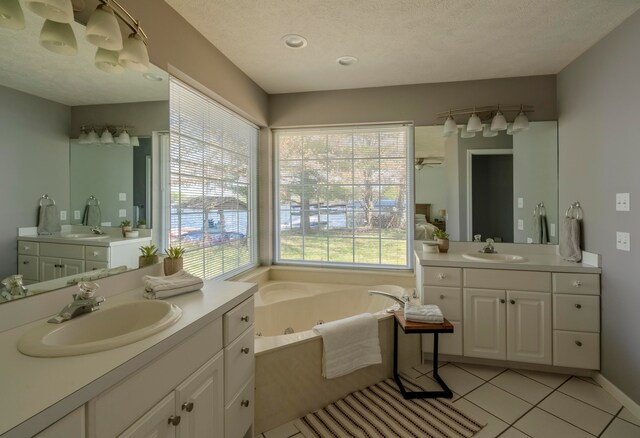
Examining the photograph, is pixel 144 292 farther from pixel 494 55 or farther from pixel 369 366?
pixel 494 55

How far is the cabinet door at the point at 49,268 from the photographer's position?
47.5 inches

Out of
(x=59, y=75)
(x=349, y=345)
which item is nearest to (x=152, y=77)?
(x=59, y=75)

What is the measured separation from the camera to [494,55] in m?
2.34

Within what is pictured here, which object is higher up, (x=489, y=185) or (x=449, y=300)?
(x=489, y=185)

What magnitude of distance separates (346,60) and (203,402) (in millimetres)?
2448

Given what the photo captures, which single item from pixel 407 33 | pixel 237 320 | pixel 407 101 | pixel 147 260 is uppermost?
pixel 407 33

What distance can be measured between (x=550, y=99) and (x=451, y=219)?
1340mm

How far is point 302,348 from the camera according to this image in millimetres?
1826

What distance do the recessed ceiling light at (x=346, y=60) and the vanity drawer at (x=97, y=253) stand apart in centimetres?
209

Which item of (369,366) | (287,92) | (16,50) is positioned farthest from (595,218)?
(16,50)

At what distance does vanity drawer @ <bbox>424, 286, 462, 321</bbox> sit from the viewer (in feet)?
7.73

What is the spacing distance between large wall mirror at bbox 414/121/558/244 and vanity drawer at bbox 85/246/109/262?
8.25ft

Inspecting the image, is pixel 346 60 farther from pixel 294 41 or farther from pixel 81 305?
pixel 81 305

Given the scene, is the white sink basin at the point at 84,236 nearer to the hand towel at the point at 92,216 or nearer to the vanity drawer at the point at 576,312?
the hand towel at the point at 92,216
